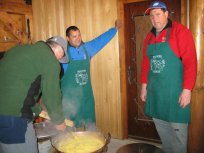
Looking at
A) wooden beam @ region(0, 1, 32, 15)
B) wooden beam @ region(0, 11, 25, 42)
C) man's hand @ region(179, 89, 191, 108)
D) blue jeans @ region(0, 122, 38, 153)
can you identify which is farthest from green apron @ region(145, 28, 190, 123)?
wooden beam @ region(0, 1, 32, 15)

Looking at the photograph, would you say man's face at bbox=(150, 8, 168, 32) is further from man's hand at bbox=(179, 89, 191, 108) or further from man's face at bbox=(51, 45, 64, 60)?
man's face at bbox=(51, 45, 64, 60)

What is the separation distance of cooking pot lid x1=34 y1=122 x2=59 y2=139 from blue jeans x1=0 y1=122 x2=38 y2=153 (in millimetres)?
157

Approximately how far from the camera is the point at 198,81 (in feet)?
12.5

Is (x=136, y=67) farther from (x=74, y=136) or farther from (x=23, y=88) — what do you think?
(x=23, y=88)

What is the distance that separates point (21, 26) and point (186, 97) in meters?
4.09

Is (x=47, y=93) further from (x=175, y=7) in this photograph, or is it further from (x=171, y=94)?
(x=175, y=7)

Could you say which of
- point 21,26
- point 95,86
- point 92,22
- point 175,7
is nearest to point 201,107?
point 175,7

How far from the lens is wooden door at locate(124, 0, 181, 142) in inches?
183

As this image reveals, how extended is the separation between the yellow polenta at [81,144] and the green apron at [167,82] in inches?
41.1

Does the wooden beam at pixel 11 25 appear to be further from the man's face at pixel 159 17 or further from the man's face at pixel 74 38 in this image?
the man's face at pixel 159 17

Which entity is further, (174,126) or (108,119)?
(108,119)

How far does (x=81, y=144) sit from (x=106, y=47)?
Answer: 2512 mm

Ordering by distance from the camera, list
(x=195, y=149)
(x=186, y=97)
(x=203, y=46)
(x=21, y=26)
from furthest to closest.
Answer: (x=21, y=26), (x=195, y=149), (x=203, y=46), (x=186, y=97)

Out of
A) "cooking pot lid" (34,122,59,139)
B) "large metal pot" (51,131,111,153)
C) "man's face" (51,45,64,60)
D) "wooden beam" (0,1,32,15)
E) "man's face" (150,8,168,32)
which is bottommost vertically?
"large metal pot" (51,131,111,153)
